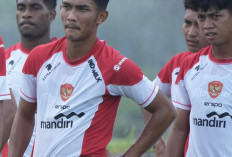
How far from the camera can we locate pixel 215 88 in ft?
18.8

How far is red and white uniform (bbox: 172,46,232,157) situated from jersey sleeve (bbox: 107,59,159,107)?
1.37 feet

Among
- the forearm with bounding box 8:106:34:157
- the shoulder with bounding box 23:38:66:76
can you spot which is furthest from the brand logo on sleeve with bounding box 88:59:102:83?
the forearm with bounding box 8:106:34:157

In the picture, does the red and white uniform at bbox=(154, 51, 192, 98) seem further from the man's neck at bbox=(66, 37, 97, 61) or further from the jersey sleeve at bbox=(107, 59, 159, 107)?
the man's neck at bbox=(66, 37, 97, 61)

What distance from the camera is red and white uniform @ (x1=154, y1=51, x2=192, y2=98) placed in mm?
7501

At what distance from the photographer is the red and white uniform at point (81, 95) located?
17.8ft

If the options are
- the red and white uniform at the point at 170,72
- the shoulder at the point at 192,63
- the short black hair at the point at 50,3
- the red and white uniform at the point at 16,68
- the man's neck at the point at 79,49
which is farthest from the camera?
the short black hair at the point at 50,3

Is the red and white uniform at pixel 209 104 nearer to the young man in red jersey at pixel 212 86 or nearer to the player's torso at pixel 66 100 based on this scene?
the young man in red jersey at pixel 212 86

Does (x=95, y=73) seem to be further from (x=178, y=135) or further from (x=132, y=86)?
(x=178, y=135)

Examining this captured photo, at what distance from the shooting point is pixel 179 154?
6.14m

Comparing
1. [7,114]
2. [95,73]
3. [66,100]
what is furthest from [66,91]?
[7,114]

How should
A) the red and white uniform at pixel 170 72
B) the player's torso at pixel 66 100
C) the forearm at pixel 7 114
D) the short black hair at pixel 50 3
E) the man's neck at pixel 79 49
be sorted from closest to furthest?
the player's torso at pixel 66 100, the man's neck at pixel 79 49, the forearm at pixel 7 114, the red and white uniform at pixel 170 72, the short black hair at pixel 50 3

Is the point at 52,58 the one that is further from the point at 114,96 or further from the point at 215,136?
the point at 215,136

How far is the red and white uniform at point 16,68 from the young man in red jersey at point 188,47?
4.72ft

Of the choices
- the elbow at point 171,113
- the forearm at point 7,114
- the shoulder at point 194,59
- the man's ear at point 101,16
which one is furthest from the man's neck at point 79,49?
the forearm at point 7,114
